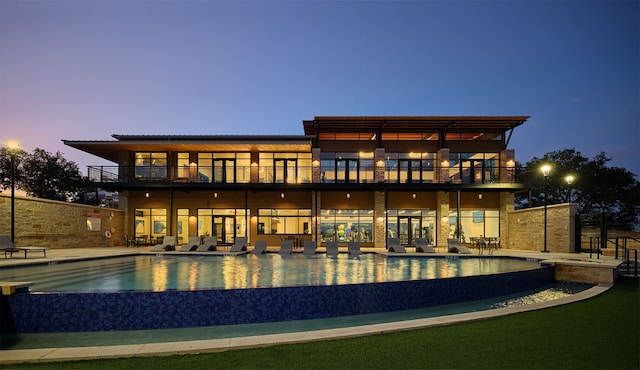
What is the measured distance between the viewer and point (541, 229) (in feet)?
62.7

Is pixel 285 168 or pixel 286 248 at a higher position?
pixel 285 168

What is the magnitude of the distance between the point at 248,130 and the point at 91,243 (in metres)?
145

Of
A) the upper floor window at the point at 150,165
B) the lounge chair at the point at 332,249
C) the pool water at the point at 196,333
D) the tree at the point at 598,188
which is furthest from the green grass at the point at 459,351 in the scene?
the tree at the point at 598,188

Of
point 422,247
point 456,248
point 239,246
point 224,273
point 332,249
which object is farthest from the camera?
point 239,246

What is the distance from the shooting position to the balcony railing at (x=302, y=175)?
22.2 metres

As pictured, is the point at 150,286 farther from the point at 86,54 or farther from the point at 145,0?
the point at 86,54

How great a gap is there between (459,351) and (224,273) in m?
8.14

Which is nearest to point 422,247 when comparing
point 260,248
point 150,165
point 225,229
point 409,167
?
point 409,167

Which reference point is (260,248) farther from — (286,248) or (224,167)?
(224,167)

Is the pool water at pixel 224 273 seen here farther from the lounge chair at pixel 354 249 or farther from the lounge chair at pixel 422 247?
the lounge chair at pixel 422 247

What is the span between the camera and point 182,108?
3760 inches

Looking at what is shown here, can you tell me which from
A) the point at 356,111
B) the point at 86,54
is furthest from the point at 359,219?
the point at 356,111

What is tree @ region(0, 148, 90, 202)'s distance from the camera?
33125 mm

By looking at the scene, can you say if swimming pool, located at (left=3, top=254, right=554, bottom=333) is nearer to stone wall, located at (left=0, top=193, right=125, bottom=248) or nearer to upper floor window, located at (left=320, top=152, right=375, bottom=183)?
stone wall, located at (left=0, top=193, right=125, bottom=248)
